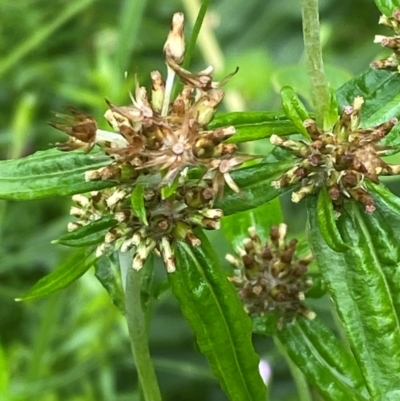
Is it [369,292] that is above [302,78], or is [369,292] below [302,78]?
below

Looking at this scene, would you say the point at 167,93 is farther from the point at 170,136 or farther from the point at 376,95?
the point at 376,95

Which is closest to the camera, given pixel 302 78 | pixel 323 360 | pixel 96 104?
pixel 323 360

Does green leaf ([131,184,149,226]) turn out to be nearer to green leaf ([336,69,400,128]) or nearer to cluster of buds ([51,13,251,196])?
cluster of buds ([51,13,251,196])

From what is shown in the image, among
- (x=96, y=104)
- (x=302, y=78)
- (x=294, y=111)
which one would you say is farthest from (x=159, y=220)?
(x=96, y=104)

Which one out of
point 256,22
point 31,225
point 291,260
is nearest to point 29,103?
point 31,225

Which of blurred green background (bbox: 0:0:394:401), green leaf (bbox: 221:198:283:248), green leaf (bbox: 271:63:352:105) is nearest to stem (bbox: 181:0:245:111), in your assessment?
blurred green background (bbox: 0:0:394:401)

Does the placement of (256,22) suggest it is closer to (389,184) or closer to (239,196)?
(389,184)
